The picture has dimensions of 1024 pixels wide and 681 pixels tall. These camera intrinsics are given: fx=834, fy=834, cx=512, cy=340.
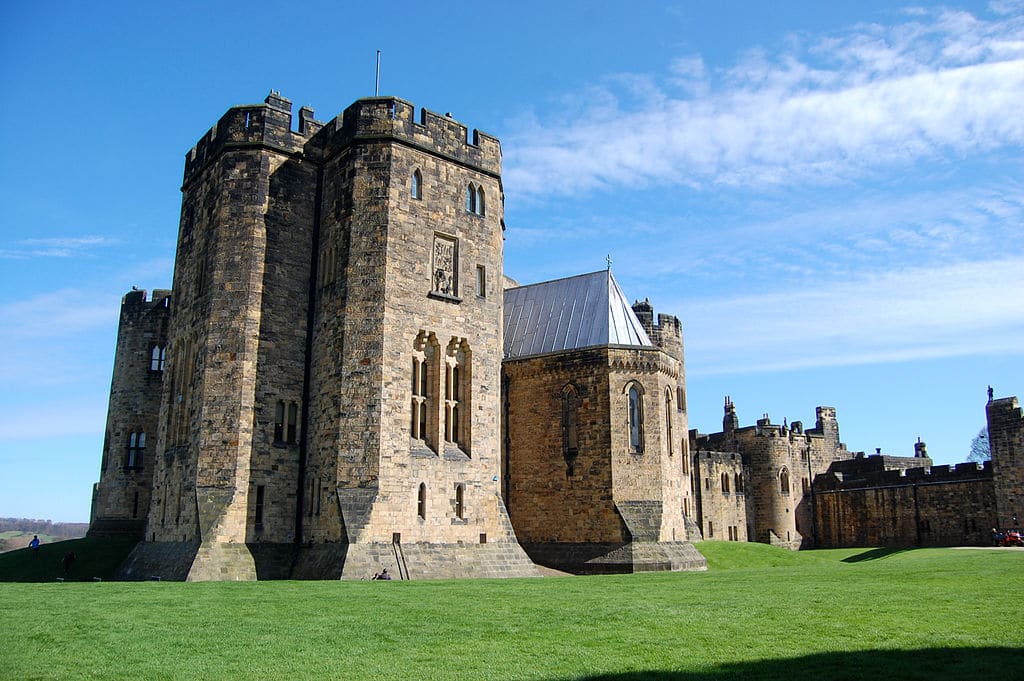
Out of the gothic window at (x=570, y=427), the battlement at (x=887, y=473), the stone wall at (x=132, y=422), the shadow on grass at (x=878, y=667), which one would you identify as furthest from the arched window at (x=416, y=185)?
the battlement at (x=887, y=473)

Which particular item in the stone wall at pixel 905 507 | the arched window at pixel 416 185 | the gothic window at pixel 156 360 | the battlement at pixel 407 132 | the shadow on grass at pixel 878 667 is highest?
the battlement at pixel 407 132

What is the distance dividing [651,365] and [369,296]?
1357 cm

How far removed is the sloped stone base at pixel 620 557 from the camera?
3322 cm

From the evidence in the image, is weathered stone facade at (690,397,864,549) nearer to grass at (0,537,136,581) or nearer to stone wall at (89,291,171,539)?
stone wall at (89,291,171,539)

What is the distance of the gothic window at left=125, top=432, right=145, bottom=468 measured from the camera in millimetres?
38219

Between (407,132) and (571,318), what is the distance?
41.4ft

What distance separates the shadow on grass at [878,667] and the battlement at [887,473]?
45.9 m

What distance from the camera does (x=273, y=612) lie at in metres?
16.9

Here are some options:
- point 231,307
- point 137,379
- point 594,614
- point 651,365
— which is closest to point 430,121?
→ point 231,307

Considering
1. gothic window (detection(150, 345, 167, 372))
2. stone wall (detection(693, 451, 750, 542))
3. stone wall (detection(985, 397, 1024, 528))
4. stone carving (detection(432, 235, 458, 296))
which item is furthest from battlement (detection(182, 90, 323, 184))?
stone wall (detection(985, 397, 1024, 528))

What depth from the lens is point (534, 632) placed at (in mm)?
14344

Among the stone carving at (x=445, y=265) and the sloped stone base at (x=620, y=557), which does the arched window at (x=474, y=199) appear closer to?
the stone carving at (x=445, y=265)

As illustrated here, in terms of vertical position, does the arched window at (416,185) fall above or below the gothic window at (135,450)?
above

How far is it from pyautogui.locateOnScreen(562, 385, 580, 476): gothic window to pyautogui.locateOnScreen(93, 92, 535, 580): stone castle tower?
17.4 ft
